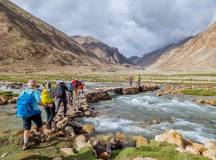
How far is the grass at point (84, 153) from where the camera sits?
12.6 m

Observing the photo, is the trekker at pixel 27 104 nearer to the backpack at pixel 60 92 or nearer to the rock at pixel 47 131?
the rock at pixel 47 131

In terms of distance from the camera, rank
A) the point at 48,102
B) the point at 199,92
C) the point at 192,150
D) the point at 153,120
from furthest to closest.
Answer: the point at 199,92
the point at 153,120
the point at 48,102
the point at 192,150

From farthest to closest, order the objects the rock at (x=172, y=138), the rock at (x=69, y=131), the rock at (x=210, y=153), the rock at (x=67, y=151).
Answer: the rock at (x=69, y=131) < the rock at (x=172, y=138) < the rock at (x=67, y=151) < the rock at (x=210, y=153)

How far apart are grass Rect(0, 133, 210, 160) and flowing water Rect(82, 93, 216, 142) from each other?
7.13m

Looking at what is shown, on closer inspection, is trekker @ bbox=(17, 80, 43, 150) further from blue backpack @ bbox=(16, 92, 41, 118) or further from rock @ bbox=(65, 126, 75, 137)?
rock @ bbox=(65, 126, 75, 137)

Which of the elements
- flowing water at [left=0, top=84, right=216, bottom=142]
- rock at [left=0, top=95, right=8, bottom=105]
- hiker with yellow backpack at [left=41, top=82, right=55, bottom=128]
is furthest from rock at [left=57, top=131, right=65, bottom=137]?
rock at [left=0, top=95, right=8, bottom=105]

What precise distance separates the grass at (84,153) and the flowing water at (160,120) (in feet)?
23.4

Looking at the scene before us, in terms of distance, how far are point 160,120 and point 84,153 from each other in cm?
1457

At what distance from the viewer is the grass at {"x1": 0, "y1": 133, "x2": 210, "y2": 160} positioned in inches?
498

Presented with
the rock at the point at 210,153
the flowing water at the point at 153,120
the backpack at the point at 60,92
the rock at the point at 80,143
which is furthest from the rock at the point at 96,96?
the rock at the point at 210,153

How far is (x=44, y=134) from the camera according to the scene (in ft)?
53.3

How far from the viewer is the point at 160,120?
88.7ft

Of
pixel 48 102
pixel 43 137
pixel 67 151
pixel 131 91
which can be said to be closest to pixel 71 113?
pixel 48 102

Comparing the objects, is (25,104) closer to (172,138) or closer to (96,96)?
(172,138)
